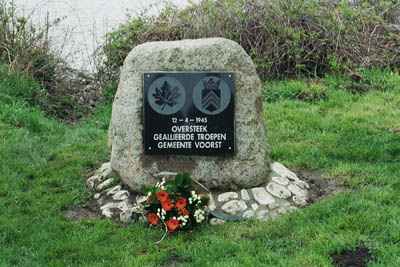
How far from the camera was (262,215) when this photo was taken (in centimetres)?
462

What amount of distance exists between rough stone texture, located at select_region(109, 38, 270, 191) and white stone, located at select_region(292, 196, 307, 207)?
0.38 meters

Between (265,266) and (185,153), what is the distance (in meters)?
1.51

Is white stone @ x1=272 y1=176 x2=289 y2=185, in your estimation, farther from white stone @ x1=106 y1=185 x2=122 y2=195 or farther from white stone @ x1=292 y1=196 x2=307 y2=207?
white stone @ x1=106 y1=185 x2=122 y2=195

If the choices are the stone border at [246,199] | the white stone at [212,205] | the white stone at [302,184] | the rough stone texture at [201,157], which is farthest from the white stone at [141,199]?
the white stone at [302,184]

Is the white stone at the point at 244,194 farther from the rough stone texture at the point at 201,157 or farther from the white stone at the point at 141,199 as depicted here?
the white stone at the point at 141,199

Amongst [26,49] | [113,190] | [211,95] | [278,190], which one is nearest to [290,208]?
[278,190]

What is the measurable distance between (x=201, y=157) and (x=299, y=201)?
1001mm

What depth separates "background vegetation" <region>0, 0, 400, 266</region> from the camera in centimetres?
402

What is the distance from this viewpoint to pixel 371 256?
3.76m

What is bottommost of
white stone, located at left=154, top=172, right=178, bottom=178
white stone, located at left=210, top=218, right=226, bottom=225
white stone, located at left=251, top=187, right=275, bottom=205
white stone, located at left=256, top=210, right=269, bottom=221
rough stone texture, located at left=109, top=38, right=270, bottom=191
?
white stone, located at left=210, top=218, right=226, bottom=225

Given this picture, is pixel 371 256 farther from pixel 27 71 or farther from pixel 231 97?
pixel 27 71

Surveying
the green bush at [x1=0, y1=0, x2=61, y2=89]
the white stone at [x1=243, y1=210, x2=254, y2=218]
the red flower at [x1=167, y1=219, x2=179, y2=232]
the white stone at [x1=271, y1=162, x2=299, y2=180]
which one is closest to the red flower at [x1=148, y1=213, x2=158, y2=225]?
the red flower at [x1=167, y1=219, x2=179, y2=232]

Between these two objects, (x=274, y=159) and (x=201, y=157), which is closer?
(x=201, y=157)

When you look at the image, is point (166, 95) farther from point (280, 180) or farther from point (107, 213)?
point (280, 180)
